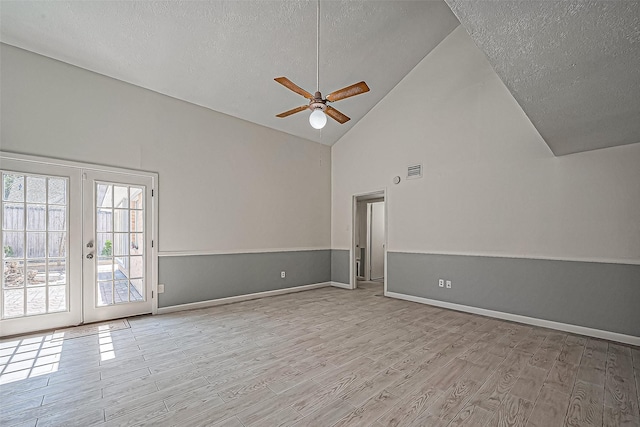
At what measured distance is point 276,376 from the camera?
2553 mm

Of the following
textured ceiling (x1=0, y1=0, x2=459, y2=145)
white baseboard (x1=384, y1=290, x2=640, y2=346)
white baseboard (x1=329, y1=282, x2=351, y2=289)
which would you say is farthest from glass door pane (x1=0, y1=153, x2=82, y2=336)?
white baseboard (x1=384, y1=290, x2=640, y2=346)

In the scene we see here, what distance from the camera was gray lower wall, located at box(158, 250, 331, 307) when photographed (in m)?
4.55

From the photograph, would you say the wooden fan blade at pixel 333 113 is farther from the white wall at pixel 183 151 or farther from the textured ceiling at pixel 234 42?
the white wall at pixel 183 151

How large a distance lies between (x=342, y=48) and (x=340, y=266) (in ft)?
14.2

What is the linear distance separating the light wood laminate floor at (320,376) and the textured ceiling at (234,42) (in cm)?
346

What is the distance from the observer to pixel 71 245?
3762mm

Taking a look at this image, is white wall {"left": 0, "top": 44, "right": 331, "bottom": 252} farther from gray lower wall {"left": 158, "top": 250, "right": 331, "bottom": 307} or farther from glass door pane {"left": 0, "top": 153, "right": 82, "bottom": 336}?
glass door pane {"left": 0, "top": 153, "right": 82, "bottom": 336}

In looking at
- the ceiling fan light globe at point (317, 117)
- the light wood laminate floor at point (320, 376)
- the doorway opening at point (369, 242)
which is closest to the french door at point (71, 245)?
the light wood laminate floor at point (320, 376)

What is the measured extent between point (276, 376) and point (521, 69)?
10.3 feet

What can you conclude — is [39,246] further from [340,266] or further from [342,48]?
[340,266]

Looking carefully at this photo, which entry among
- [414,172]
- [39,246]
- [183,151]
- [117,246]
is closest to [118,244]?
[117,246]

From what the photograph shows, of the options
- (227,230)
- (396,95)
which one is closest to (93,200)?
(227,230)

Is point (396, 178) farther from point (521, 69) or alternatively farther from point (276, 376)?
point (276, 376)

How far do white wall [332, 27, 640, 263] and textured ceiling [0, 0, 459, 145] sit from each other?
0.75 metres
